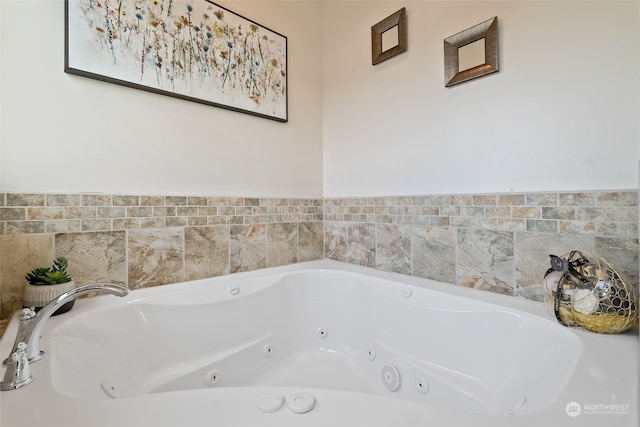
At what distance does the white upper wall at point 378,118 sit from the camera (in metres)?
0.98

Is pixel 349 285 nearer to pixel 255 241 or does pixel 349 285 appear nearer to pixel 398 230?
pixel 398 230

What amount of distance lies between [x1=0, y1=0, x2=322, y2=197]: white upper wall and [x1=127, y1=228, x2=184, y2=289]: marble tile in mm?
199

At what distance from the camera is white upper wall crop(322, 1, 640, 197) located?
37.3 inches

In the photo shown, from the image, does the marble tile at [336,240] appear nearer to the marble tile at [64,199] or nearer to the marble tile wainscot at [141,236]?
the marble tile wainscot at [141,236]

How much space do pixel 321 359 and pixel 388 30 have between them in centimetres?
182

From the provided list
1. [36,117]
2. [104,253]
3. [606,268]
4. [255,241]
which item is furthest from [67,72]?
[606,268]

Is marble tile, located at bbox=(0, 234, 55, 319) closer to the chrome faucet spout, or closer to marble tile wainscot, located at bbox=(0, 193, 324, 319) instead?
marble tile wainscot, located at bbox=(0, 193, 324, 319)

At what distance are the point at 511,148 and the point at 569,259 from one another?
510mm

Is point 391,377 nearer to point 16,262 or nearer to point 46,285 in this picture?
point 46,285

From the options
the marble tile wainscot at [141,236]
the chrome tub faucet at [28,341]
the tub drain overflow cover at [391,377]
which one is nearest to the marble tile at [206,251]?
the marble tile wainscot at [141,236]

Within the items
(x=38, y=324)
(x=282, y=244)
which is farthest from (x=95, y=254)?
(x=282, y=244)

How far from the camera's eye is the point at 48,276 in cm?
96

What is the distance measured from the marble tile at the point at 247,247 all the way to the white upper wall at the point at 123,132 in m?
0.21

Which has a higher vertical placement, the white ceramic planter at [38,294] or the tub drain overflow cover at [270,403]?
the white ceramic planter at [38,294]
